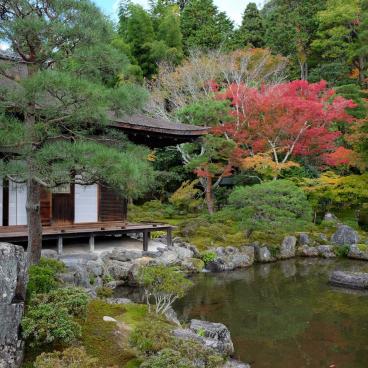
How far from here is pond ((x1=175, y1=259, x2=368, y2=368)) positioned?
6816 millimetres

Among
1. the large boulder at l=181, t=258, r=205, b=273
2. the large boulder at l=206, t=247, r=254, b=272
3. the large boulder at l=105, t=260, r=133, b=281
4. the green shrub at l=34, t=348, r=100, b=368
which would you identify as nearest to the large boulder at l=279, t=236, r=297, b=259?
the large boulder at l=206, t=247, r=254, b=272

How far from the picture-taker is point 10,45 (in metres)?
6.37

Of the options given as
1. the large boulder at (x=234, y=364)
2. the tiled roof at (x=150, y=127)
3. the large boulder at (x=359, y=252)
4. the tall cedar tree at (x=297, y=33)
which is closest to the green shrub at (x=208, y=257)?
the tiled roof at (x=150, y=127)

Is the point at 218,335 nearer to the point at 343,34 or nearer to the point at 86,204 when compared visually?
the point at 86,204

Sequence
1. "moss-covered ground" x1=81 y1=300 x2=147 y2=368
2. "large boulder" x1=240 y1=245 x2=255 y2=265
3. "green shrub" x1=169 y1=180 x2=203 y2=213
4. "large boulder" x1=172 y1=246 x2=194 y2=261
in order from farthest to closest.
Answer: "green shrub" x1=169 y1=180 x2=203 y2=213 < "large boulder" x1=240 y1=245 x2=255 y2=265 < "large boulder" x1=172 y1=246 x2=194 y2=261 < "moss-covered ground" x1=81 y1=300 x2=147 y2=368

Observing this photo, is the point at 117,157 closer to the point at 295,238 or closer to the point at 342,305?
the point at 342,305

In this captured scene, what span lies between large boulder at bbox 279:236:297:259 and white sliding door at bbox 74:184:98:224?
23.6 ft

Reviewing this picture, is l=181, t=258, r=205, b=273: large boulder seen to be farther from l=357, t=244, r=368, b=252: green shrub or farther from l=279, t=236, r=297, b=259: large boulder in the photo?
l=357, t=244, r=368, b=252: green shrub

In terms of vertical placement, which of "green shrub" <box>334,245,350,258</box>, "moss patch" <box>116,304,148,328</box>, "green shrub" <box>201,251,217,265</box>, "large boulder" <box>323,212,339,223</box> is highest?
"large boulder" <box>323,212,339,223</box>

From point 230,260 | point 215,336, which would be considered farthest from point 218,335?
point 230,260

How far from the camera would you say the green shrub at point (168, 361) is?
4.41 m

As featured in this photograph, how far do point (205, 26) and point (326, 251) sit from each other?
71.5ft

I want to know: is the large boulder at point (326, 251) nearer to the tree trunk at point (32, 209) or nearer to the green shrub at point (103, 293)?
the green shrub at point (103, 293)

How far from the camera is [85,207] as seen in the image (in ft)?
40.8
